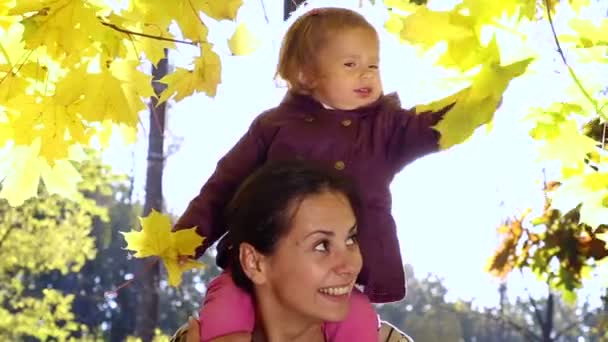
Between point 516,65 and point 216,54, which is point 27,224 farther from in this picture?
point 516,65

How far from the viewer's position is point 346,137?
168cm

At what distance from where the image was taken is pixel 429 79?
1039mm

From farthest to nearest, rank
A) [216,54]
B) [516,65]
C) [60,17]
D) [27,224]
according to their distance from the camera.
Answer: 1. [27,224]
2. [216,54]
3. [60,17]
4. [516,65]

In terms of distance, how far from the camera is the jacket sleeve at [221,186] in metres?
1.62

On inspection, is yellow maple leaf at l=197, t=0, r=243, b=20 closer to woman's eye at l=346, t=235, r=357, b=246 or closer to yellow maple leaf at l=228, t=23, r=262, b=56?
yellow maple leaf at l=228, t=23, r=262, b=56

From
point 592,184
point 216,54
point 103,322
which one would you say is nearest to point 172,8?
point 216,54

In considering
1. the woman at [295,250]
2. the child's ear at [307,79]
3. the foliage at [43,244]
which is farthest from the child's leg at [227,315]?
the foliage at [43,244]

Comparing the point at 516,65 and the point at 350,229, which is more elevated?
the point at 516,65

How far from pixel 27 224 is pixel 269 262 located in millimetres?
7984

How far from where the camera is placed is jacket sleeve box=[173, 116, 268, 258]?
1615mm

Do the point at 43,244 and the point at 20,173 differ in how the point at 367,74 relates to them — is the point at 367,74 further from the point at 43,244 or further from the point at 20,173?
the point at 43,244

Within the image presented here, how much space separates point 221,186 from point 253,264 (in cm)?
21

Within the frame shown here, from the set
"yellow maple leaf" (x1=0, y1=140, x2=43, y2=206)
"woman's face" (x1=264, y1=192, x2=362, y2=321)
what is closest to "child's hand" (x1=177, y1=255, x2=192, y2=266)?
"woman's face" (x1=264, y1=192, x2=362, y2=321)

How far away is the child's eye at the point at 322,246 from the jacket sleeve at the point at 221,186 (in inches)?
8.7
